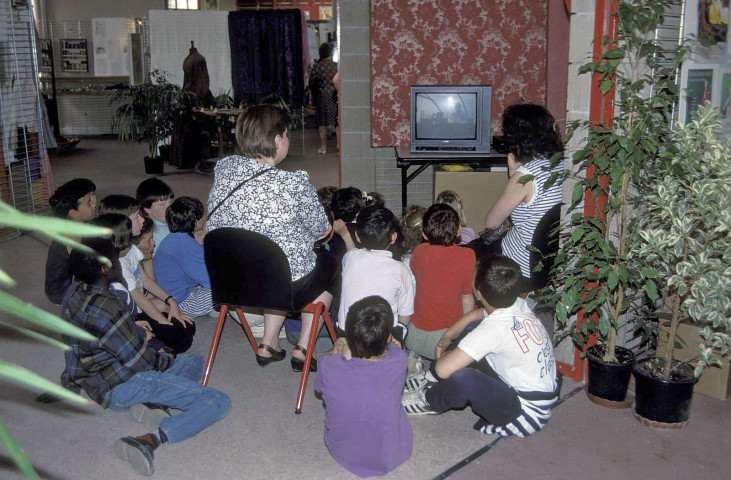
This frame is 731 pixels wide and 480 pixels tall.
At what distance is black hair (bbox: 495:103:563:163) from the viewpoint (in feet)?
10.9

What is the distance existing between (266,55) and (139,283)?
744cm

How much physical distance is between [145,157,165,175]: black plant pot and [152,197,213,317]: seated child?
5.46m

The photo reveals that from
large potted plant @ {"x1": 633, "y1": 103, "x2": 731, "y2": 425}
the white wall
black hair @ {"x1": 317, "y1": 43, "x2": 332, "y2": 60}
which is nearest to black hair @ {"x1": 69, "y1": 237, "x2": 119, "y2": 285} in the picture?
large potted plant @ {"x1": 633, "y1": 103, "x2": 731, "y2": 425}

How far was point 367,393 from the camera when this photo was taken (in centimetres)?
241

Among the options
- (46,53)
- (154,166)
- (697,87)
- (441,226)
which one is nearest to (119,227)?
(441,226)

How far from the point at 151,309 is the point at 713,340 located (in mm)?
2366

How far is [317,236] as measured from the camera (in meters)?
3.11

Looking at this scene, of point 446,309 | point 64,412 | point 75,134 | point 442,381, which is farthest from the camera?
point 75,134

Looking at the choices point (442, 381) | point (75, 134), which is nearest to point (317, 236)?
point (442, 381)

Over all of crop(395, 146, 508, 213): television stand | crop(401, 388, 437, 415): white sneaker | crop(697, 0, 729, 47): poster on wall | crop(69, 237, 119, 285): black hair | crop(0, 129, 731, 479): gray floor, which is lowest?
crop(0, 129, 731, 479): gray floor

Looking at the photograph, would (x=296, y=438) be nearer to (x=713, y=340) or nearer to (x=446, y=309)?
(x=446, y=309)

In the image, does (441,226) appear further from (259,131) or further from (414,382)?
(259,131)

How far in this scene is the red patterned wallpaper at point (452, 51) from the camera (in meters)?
5.79

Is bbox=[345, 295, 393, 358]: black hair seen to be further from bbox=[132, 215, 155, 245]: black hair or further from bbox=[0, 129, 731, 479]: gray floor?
bbox=[132, 215, 155, 245]: black hair
